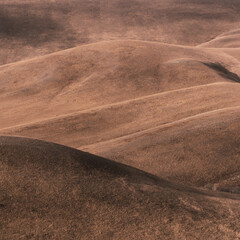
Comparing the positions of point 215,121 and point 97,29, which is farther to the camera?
point 97,29

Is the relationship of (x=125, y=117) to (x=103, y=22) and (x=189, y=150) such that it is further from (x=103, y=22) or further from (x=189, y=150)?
(x=103, y=22)

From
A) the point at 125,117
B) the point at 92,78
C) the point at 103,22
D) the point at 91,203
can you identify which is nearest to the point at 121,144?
the point at 125,117

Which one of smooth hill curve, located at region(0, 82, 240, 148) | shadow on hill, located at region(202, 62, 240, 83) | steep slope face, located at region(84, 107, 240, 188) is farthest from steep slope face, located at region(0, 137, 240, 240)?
shadow on hill, located at region(202, 62, 240, 83)

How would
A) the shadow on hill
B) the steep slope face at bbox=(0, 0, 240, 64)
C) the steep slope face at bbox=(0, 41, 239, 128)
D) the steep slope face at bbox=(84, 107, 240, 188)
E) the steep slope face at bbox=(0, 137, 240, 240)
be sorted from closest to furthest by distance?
the steep slope face at bbox=(0, 137, 240, 240)
the steep slope face at bbox=(84, 107, 240, 188)
the steep slope face at bbox=(0, 41, 239, 128)
the shadow on hill
the steep slope face at bbox=(0, 0, 240, 64)

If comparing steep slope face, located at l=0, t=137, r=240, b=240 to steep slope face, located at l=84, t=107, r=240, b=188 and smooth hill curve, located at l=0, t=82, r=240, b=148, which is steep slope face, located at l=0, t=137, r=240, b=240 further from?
smooth hill curve, located at l=0, t=82, r=240, b=148

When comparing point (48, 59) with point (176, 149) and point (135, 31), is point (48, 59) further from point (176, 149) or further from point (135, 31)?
point (135, 31)

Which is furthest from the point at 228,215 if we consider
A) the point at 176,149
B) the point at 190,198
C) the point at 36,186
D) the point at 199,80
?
the point at 199,80

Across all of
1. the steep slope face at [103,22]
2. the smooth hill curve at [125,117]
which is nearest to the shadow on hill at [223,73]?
the smooth hill curve at [125,117]
